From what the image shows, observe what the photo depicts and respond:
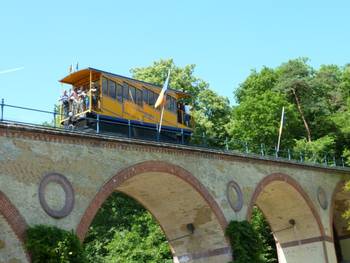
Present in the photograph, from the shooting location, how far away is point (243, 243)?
2364cm

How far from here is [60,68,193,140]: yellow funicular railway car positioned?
21984 millimetres

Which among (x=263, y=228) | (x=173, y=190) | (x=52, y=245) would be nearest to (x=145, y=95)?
(x=173, y=190)

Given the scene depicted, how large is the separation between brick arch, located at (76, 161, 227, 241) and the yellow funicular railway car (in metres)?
1.61

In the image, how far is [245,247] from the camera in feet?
77.4

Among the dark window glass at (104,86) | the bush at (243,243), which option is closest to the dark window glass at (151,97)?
the dark window glass at (104,86)

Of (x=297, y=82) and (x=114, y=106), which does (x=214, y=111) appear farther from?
(x=114, y=106)

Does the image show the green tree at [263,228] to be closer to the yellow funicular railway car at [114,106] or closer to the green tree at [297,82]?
the yellow funicular railway car at [114,106]

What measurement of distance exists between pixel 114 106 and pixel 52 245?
8.04 meters

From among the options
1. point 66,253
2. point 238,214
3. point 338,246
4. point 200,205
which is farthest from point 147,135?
point 338,246

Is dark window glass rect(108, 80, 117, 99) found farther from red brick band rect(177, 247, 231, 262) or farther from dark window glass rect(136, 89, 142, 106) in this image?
red brick band rect(177, 247, 231, 262)

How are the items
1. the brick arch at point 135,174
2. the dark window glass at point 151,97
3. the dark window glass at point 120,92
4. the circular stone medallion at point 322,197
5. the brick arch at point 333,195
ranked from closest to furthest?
the brick arch at point 135,174
the dark window glass at point 120,92
the dark window glass at point 151,97
the circular stone medallion at point 322,197
the brick arch at point 333,195

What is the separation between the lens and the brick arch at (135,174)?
18250 millimetres

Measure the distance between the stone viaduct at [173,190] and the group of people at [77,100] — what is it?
2.88 meters

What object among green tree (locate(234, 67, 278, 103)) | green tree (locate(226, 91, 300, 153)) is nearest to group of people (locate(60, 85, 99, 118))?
green tree (locate(226, 91, 300, 153))
